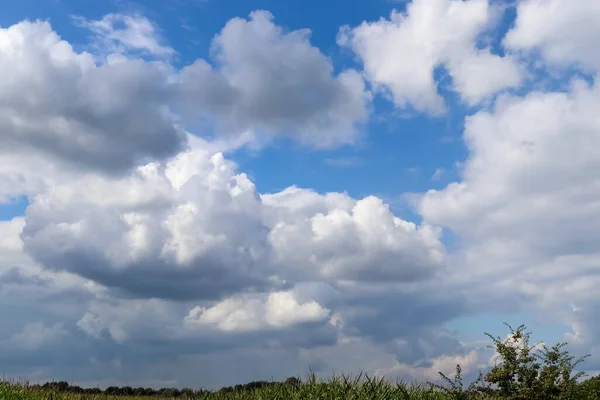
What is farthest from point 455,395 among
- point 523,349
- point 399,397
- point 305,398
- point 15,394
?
point 15,394

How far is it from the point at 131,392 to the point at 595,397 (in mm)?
22672

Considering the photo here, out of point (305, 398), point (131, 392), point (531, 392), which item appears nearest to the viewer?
point (305, 398)

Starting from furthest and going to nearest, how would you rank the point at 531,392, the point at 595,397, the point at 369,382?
the point at 595,397, the point at 531,392, the point at 369,382

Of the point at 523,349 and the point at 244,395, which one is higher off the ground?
the point at 523,349

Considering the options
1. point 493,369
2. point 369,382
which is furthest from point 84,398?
point 493,369

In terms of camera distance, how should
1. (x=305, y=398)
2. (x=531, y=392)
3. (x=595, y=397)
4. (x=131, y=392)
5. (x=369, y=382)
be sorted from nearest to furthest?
(x=305, y=398) < (x=369, y=382) < (x=531, y=392) < (x=595, y=397) < (x=131, y=392)

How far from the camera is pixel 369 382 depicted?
19953 mm

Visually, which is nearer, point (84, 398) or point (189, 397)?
point (189, 397)

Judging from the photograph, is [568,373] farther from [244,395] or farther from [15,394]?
[15,394]

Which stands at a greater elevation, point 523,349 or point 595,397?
point 523,349

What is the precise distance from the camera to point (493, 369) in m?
22.4

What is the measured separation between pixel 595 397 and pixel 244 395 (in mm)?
14844

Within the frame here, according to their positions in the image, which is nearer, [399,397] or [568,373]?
[399,397]

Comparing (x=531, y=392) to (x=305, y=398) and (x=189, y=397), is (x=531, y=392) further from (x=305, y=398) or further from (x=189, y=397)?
(x=189, y=397)
